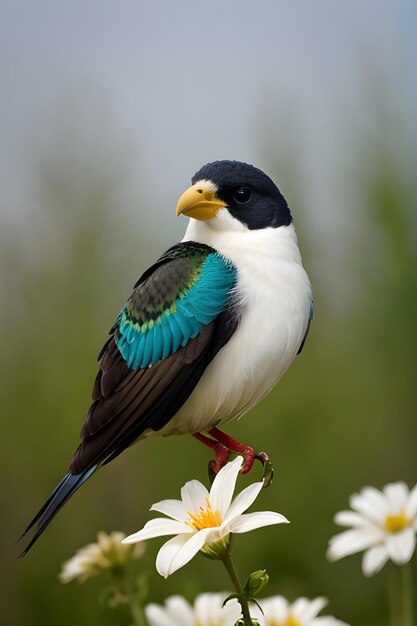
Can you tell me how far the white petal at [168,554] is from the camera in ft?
2.76

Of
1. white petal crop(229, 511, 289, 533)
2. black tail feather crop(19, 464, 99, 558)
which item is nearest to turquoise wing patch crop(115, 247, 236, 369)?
black tail feather crop(19, 464, 99, 558)

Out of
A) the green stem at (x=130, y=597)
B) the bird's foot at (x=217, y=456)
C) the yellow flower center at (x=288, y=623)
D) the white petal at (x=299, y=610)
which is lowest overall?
the green stem at (x=130, y=597)

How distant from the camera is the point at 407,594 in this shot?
110 cm

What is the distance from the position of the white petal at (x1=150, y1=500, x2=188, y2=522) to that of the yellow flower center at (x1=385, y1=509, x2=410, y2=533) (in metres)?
0.38

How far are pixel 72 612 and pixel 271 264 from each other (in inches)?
58.2

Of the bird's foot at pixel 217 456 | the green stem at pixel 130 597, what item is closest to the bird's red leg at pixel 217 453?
the bird's foot at pixel 217 456

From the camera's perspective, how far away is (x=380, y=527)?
1.23 m

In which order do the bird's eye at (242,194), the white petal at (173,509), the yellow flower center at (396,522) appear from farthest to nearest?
the bird's eye at (242,194)
the yellow flower center at (396,522)
the white petal at (173,509)

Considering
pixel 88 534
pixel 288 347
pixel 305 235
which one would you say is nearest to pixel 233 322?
pixel 288 347

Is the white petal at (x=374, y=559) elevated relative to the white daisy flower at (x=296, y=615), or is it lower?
elevated

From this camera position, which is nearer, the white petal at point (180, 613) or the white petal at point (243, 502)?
the white petal at point (243, 502)

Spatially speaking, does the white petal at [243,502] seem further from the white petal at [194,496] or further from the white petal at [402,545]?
the white petal at [402,545]

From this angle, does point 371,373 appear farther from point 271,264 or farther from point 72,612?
point 271,264

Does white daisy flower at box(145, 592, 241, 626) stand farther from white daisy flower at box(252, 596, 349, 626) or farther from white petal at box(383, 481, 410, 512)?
white petal at box(383, 481, 410, 512)
